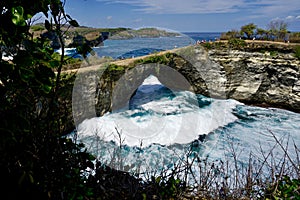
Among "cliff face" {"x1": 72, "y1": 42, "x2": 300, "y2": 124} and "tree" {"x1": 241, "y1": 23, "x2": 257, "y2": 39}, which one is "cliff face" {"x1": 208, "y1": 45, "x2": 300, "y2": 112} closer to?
"cliff face" {"x1": 72, "y1": 42, "x2": 300, "y2": 124}

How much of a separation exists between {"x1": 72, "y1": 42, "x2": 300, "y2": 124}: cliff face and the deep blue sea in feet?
1.43

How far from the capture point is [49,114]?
1.39m

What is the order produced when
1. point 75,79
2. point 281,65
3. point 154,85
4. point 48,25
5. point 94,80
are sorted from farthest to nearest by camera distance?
1. point 154,85
2. point 281,65
3. point 94,80
4. point 75,79
5. point 48,25

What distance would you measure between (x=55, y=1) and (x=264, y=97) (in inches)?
440

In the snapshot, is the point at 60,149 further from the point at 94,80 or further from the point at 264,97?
the point at 264,97

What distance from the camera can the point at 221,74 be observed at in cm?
1107

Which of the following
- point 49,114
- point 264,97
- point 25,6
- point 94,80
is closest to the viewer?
point 25,6

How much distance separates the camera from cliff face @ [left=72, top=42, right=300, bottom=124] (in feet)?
29.3

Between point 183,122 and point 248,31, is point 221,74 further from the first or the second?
point 183,122

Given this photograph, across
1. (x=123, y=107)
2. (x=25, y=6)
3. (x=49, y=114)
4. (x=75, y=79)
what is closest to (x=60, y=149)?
(x=49, y=114)

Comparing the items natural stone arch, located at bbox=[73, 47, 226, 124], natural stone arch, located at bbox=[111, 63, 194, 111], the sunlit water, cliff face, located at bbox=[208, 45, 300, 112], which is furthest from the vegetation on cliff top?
cliff face, located at bbox=[208, 45, 300, 112]

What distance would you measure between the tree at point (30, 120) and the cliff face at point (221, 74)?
6890 millimetres

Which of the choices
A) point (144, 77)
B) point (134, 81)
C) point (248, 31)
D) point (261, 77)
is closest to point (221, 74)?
point (261, 77)

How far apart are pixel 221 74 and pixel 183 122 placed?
Result: 12.4 ft
